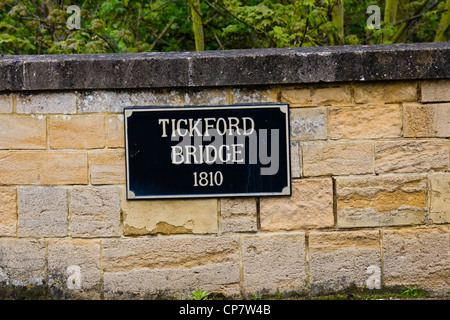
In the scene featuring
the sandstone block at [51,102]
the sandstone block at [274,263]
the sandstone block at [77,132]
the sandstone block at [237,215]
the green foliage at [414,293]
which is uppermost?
the sandstone block at [51,102]

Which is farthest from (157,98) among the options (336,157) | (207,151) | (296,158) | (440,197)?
(440,197)

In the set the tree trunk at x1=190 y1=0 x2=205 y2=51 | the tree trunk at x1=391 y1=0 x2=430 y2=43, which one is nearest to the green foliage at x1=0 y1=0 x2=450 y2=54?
the tree trunk at x1=391 y1=0 x2=430 y2=43

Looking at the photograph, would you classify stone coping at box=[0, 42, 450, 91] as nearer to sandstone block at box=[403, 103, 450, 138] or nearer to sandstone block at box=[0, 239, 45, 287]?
sandstone block at box=[403, 103, 450, 138]

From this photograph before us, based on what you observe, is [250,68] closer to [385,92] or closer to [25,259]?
[385,92]

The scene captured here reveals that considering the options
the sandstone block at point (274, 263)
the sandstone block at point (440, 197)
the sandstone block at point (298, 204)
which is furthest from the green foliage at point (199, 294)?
the sandstone block at point (440, 197)

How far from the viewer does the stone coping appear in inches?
136

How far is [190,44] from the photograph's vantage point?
9.04m

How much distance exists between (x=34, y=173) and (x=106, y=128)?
55 cm

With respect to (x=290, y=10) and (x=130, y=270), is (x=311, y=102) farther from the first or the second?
(x=290, y=10)

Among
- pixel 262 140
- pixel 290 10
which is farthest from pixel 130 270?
pixel 290 10

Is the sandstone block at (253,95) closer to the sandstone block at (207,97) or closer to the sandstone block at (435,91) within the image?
the sandstone block at (207,97)

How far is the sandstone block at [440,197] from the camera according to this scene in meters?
3.57

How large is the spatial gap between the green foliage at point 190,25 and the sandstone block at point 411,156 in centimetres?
198

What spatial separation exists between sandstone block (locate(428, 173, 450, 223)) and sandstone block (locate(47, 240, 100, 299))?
217 centimetres
